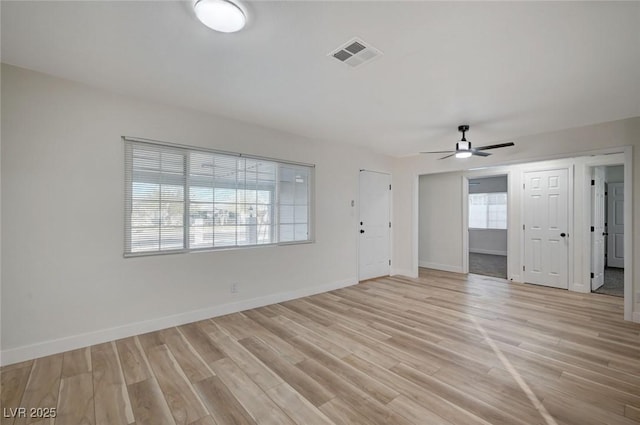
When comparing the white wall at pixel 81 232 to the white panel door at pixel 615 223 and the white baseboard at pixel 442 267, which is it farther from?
the white panel door at pixel 615 223

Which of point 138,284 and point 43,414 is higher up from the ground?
point 138,284

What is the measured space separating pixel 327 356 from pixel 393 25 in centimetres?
277

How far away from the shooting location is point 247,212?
155 inches

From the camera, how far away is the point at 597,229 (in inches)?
199

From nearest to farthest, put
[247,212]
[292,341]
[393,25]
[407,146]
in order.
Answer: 1. [393,25]
2. [292,341]
3. [247,212]
4. [407,146]

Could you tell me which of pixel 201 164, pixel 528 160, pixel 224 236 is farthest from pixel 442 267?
pixel 201 164

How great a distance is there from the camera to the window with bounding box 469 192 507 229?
8.98 m

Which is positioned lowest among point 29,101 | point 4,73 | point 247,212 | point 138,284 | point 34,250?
point 138,284

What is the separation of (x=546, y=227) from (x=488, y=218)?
14.2 feet

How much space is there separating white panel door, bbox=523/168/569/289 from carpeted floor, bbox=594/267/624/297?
65 centimetres

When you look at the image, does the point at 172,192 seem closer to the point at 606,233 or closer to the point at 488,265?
the point at 488,265

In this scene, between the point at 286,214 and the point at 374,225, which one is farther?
the point at 374,225

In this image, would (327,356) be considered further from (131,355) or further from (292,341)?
(131,355)

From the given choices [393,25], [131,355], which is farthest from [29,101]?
[393,25]
